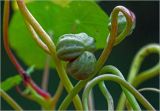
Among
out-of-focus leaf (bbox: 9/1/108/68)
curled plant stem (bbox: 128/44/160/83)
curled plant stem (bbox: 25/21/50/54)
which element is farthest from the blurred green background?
curled plant stem (bbox: 25/21/50/54)

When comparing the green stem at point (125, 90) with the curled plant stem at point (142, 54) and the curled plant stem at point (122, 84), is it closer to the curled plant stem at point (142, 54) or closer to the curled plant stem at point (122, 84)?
the curled plant stem at point (122, 84)

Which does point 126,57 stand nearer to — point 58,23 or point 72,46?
point 58,23

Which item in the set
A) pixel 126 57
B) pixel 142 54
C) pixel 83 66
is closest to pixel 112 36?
pixel 83 66

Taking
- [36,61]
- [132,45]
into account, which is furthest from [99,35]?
[132,45]

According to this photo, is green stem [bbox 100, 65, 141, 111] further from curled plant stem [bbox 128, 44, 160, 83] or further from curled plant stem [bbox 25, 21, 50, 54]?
curled plant stem [bbox 128, 44, 160, 83]

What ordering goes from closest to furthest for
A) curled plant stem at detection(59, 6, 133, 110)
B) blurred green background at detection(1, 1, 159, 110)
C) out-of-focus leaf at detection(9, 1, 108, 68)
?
curled plant stem at detection(59, 6, 133, 110) → out-of-focus leaf at detection(9, 1, 108, 68) → blurred green background at detection(1, 1, 159, 110)

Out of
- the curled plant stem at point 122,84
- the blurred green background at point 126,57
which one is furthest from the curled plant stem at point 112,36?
the blurred green background at point 126,57

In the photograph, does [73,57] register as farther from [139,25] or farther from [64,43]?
[139,25]
